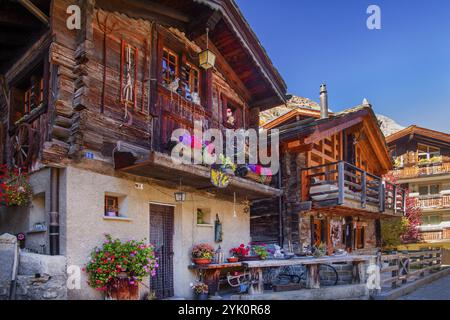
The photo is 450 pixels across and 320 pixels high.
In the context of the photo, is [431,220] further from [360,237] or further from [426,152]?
[360,237]

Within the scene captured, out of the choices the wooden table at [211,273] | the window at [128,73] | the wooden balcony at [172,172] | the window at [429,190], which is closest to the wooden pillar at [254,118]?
the wooden balcony at [172,172]

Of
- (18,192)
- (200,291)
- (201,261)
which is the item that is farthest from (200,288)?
(18,192)

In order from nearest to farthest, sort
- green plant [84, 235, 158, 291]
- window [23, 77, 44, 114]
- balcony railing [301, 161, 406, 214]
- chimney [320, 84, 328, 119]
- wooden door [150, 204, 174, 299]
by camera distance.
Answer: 1. green plant [84, 235, 158, 291]
2. window [23, 77, 44, 114]
3. wooden door [150, 204, 174, 299]
4. balcony railing [301, 161, 406, 214]
5. chimney [320, 84, 328, 119]

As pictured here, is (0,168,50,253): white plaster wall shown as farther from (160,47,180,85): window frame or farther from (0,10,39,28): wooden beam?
(160,47,180,85): window frame

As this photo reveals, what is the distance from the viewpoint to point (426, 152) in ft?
105

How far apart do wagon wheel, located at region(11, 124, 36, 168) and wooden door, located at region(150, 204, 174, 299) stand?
110 inches

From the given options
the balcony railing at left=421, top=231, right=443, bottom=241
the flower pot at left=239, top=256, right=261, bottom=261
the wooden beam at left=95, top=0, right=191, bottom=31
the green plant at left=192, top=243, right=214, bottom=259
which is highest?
the wooden beam at left=95, top=0, right=191, bottom=31

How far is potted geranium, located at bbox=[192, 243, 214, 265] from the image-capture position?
33.4ft

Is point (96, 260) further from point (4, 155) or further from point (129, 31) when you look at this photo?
point (129, 31)

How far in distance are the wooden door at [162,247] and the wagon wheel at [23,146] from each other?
280 cm

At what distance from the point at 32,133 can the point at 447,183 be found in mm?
30905

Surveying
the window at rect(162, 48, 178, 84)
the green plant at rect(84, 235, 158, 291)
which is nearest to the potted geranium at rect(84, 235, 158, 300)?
the green plant at rect(84, 235, 158, 291)

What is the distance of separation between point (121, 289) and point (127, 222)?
4.73 feet
